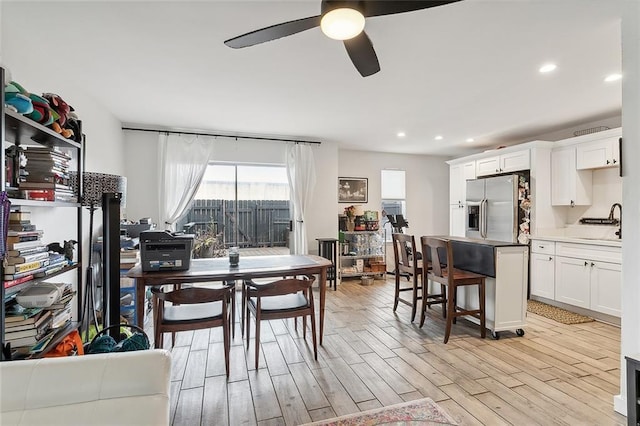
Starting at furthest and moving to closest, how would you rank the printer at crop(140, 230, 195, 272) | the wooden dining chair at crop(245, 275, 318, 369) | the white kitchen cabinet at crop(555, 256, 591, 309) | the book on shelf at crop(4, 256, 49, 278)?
1. the white kitchen cabinet at crop(555, 256, 591, 309)
2. the wooden dining chair at crop(245, 275, 318, 369)
3. the printer at crop(140, 230, 195, 272)
4. the book on shelf at crop(4, 256, 49, 278)

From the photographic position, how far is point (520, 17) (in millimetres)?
1978

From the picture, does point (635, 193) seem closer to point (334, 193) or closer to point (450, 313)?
point (450, 313)

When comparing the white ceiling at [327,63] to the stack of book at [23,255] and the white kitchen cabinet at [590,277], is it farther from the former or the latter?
the white kitchen cabinet at [590,277]

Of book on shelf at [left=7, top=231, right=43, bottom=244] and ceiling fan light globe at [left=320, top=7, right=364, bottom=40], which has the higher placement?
ceiling fan light globe at [left=320, top=7, right=364, bottom=40]

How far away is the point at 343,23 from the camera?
155 cm

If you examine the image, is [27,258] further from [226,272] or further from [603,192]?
[603,192]

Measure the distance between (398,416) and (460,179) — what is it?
16.0ft

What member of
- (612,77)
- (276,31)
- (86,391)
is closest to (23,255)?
(86,391)

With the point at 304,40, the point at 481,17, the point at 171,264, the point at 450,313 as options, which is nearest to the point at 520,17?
the point at 481,17

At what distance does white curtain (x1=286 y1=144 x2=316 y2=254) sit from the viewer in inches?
205

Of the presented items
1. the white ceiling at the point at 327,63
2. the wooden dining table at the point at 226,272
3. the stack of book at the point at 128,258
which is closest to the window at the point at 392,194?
the white ceiling at the point at 327,63

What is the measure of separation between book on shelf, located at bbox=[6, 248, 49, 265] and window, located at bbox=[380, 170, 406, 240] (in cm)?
546

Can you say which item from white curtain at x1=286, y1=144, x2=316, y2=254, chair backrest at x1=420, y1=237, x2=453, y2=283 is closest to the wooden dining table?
chair backrest at x1=420, y1=237, x2=453, y2=283

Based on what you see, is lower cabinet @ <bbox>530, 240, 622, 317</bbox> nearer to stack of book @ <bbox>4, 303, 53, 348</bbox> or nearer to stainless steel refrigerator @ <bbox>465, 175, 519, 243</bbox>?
stainless steel refrigerator @ <bbox>465, 175, 519, 243</bbox>
